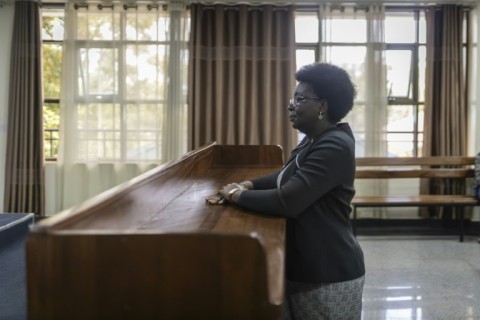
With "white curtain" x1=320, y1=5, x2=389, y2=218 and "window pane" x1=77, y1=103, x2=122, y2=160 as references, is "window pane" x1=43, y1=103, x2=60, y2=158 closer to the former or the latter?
"window pane" x1=77, y1=103, x2=122, y2=160

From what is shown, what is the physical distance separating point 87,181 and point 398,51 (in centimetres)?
356

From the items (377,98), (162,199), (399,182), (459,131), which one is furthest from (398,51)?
(162,199)

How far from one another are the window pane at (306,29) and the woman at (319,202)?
11.9ft

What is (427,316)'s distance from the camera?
2670 mm

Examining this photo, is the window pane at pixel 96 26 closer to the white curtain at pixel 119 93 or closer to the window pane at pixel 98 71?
the white curtain at pixel 119 93

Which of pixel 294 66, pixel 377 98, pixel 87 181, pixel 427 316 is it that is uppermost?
pixel 294 66

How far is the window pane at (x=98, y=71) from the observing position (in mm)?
4883

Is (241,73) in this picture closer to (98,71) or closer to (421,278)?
(98,71)

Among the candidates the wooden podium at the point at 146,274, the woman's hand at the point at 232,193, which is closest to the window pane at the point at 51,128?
the woman's hand at the point at 232,193

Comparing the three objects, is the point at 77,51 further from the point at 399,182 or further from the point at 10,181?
the point at 399,182

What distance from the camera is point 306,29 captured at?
16.3 ft

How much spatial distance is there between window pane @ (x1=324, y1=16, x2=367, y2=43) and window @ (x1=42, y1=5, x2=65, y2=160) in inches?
110

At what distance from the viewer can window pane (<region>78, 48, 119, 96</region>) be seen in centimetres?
488

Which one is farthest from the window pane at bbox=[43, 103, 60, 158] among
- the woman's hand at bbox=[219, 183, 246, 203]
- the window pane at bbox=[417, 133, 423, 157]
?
the woman's hand at bbox=[219, 183, 246, 203]
